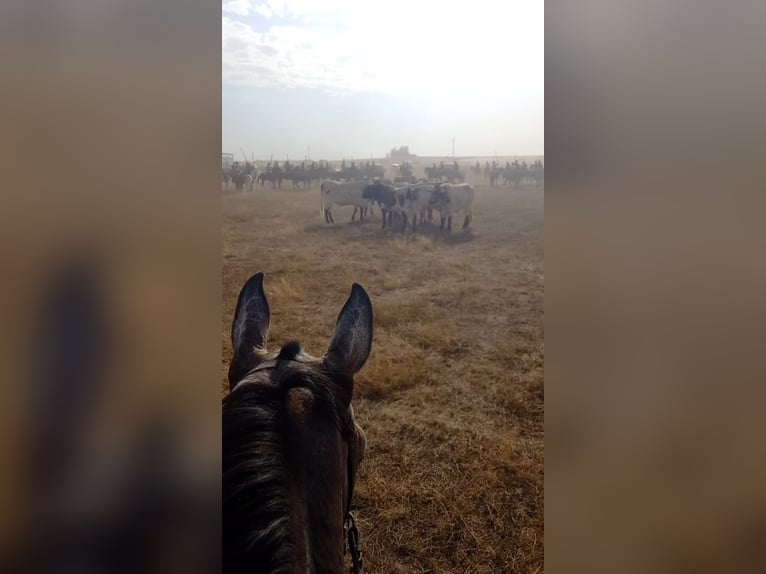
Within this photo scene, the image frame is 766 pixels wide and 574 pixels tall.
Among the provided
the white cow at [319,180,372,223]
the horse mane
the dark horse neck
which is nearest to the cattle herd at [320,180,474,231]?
the white cow at [319,180,372,223]

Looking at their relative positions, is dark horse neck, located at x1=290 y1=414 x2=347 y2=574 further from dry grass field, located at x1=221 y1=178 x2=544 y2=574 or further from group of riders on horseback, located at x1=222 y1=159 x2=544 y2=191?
group of riders on horseback, located at x1=222 y1=159 x2=544 y2=191

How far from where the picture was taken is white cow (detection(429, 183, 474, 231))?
1695mm

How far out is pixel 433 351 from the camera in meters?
1.68

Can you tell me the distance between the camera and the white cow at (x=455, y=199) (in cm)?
170

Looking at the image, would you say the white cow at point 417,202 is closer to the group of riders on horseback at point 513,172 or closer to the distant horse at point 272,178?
the group of riders on horseback at point 513,172

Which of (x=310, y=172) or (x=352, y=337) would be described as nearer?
(x=352, y=337)

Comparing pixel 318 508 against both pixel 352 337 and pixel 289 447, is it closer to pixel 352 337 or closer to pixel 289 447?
pixel 289 447

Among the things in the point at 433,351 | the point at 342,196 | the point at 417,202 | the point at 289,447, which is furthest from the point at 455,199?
the point at 289,447

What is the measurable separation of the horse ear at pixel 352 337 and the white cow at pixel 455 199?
346 mm

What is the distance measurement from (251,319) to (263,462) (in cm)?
43

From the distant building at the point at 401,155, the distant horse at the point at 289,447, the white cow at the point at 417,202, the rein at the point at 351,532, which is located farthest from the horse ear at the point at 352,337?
the distant building at the point at 401,155
